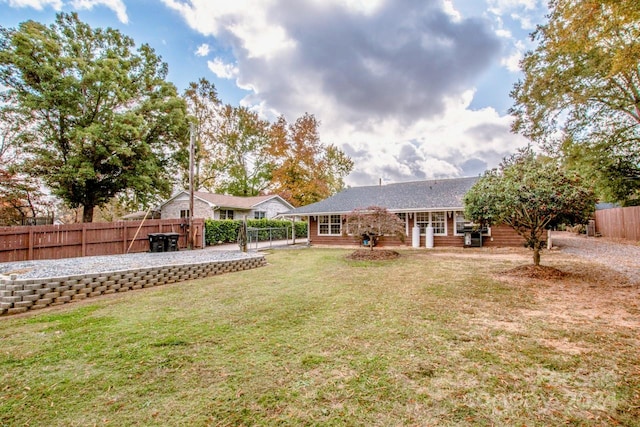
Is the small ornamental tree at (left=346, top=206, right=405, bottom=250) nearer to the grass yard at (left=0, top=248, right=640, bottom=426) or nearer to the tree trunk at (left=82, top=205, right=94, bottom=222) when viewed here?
the grass yard at (left=0, top=248, right=640, bottom=426)

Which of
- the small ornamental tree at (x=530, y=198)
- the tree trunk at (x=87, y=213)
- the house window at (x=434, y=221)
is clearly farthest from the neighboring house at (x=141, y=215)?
the small ornamental tree at (x=530, y=198)

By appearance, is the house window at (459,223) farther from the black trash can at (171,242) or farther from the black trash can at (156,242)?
the black trash can at (156,242)

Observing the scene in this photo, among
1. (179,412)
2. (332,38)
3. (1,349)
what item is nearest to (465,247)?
(332,38)

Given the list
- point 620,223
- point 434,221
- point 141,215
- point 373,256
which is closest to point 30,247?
point 373,256

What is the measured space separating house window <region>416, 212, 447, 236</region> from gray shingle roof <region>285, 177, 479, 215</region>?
0.76 m

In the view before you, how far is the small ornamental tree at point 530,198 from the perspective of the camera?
22.5 feet

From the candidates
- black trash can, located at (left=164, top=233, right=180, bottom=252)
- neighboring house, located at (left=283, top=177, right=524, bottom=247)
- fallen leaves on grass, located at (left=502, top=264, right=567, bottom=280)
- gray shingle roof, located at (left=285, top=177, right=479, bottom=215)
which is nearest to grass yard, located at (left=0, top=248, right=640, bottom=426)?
fallen leaves on grass, located at (left=502, top=264, right=567, bottom=280)

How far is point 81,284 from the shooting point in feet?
19.3

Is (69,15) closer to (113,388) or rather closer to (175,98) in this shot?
(175,98)

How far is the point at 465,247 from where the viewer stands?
14.3 meters

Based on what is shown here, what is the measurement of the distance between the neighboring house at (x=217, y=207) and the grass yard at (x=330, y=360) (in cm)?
1586

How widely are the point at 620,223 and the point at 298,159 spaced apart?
2377cm

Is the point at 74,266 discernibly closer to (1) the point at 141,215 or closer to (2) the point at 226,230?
(2) the point at 226,230

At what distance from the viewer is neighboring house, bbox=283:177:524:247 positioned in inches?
A: 565
